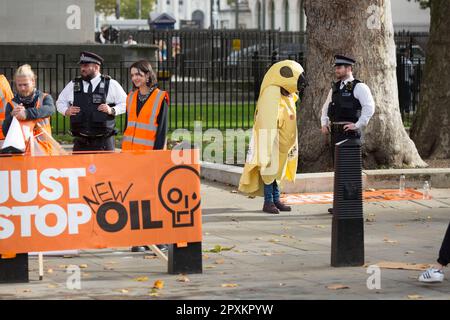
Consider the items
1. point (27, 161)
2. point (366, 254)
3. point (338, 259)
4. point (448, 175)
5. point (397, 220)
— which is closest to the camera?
point (27, 161)

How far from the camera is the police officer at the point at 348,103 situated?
1389 cm

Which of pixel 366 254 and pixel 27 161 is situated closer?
pixel 27 161

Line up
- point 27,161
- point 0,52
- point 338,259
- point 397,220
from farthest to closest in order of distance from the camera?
point 0,52 < point 397,220 < point 338,259 < point 27,161

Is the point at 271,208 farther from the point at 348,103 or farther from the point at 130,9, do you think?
the point at 130,9

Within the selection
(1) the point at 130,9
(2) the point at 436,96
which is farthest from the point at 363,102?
(1) the point at 130,9

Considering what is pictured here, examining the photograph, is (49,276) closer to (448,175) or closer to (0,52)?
(448,175)

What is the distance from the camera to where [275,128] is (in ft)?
47.2

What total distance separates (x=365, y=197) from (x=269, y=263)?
16.3 ft

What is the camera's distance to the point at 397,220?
14.1m

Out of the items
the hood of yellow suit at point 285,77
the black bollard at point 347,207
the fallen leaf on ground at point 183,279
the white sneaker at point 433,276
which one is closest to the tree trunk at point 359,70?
the hood of yellow suit at point 285,77
